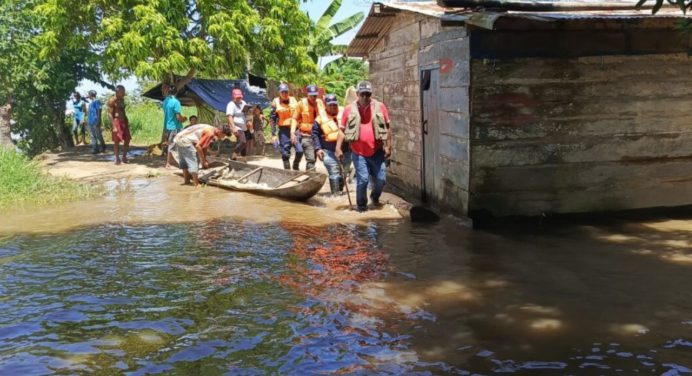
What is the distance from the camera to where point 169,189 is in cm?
1150

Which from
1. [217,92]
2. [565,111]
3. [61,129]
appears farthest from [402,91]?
[61,129]

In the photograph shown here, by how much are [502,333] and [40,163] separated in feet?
47.8

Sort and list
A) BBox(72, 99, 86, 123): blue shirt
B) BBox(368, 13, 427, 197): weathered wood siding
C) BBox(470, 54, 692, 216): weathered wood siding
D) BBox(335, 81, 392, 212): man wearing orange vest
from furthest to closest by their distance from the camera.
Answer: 1. BBox(72, 99, 86, 123): blue shirt
2. BBox(368, 13, 427, 197): weathered wood siding
3. BBox(335, 81, 392, 212): man wearing orange vest
4. BBox(470, 54, 692, 216): weathered wood siding

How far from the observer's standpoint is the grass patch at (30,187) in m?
10.2

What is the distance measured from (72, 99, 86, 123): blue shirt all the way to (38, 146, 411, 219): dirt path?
Result: 218 cm

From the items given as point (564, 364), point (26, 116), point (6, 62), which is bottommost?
point (564, 364)

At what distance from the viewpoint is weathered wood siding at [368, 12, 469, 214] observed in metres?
7.61

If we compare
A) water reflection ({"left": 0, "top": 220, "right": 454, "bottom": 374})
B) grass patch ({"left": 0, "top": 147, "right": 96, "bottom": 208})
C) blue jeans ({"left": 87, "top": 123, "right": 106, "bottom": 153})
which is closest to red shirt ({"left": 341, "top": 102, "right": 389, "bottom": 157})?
water reflection ({"left": 0, "top": 220, "right": 454, "bottom": 374})

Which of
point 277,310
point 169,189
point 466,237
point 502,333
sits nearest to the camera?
point 502,333

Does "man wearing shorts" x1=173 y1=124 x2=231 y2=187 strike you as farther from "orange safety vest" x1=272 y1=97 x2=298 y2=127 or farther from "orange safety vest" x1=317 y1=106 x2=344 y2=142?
"orange safety vest" x1=317 y1=106 x2=344 y2=142

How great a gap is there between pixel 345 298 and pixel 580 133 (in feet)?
13.2

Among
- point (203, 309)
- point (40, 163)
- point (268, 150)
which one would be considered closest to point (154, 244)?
point (203, 309)

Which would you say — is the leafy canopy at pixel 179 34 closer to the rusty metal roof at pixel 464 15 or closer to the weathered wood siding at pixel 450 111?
the rusty metal roof at pixel 464 15

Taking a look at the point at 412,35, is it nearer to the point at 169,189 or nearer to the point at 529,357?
the point at 169,189
